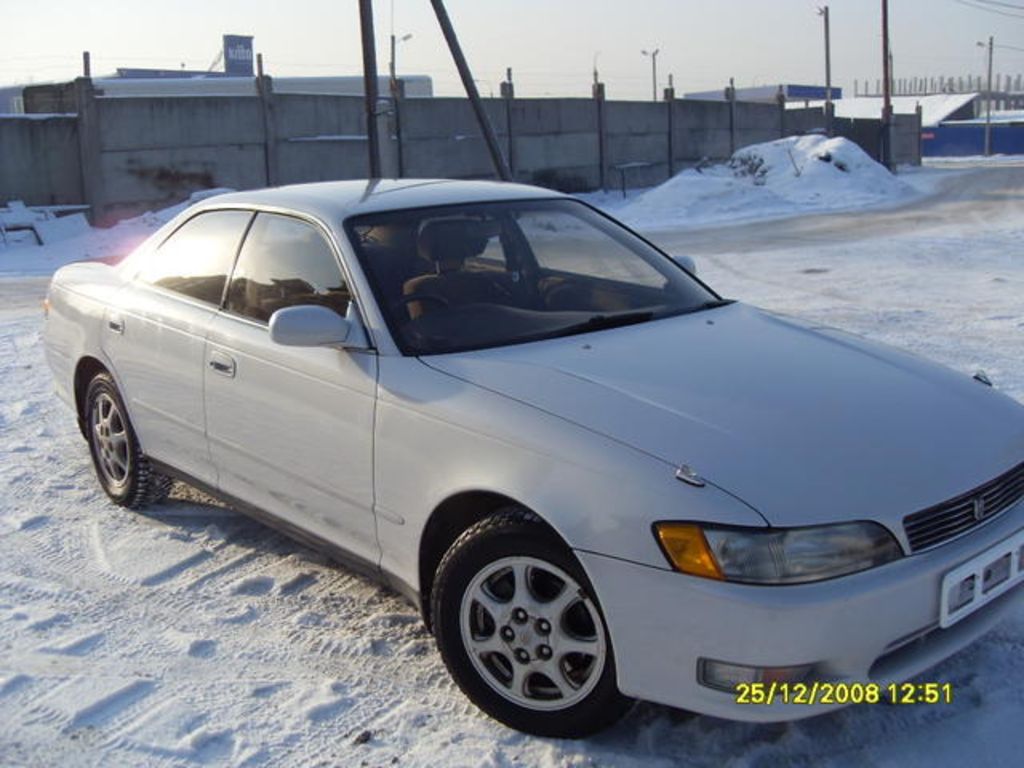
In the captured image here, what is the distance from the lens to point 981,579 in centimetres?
289

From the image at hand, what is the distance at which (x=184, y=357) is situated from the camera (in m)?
4.38

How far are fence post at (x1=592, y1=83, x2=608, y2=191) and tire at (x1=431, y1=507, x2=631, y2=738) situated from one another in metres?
28.0

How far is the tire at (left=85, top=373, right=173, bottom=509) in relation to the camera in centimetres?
492

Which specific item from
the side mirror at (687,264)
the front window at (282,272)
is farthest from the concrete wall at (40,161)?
the side mirror at (687,264)

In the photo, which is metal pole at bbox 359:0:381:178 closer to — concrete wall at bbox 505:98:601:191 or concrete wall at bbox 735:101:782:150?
concrete wall at bbox 505:98:601:191

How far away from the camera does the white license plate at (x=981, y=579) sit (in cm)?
279

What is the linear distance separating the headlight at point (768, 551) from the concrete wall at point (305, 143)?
19234 millimetres

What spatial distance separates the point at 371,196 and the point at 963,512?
2421 mm

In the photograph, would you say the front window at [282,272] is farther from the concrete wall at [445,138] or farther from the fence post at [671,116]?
the fence post at [671,116]

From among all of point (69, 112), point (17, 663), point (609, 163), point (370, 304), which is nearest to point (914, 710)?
point (370, 304)

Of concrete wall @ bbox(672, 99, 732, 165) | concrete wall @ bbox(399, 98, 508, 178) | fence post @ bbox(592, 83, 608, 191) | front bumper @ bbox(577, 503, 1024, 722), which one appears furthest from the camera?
concrete wall @ bbox(672, 99, 732, 165)

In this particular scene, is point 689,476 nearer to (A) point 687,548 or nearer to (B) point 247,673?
(A) point 687,548

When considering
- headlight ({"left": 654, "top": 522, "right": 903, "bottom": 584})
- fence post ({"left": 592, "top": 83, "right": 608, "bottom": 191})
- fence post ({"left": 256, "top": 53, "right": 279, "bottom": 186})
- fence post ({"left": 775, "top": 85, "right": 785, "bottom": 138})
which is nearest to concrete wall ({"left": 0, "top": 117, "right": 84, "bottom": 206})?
fence post ({"left": 256, "top": 53, "right": 279, "bottom": 186})

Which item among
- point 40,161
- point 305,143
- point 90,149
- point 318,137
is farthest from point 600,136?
point 40,161
